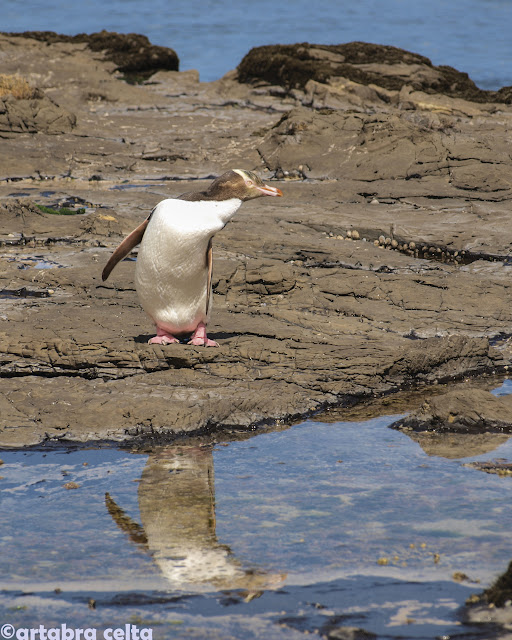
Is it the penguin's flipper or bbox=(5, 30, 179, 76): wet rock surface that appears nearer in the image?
the penguin's flipper

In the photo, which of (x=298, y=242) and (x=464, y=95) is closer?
(x=298, y=242)

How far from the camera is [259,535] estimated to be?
389 cm

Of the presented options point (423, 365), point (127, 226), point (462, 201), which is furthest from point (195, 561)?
point (462, 201)

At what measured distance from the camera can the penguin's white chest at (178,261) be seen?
5469mm

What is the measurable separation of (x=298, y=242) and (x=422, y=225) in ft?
6.51

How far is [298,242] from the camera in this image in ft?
29.1

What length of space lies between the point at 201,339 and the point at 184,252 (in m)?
0.66

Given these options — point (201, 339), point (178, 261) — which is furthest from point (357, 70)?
point (178, 261)

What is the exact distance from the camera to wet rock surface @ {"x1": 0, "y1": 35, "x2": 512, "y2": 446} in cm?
551

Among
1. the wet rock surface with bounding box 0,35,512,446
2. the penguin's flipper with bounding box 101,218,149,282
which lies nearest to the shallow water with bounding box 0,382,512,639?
the wet rock surface with bounding box 0,35,512,446

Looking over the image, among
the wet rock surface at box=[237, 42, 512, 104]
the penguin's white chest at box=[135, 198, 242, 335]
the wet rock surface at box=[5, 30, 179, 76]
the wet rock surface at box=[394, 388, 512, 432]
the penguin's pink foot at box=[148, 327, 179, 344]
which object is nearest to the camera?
the wet rock surface at box=[394, 388, 512, 432]

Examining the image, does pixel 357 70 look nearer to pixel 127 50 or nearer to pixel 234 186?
pixel 127 50

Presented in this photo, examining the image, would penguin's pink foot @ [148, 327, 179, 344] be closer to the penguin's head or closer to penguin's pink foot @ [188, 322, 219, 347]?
penguin's pink foot @ [188, 322, 219, 347]

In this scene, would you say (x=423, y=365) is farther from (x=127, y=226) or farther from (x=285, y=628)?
(x=127, y=226)
